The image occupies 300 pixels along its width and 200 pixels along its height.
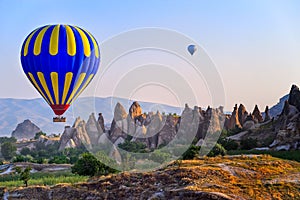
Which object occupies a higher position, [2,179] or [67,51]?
[67,51]

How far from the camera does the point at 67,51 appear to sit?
3622 centimetres

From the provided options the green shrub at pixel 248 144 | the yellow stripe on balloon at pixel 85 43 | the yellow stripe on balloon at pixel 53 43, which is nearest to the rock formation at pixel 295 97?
the green shrub at pixel 248 144

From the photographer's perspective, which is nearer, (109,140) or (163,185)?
(163,185)

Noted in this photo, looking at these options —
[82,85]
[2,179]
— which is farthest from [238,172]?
[2,179]

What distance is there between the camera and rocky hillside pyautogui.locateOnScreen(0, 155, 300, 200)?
2280 cm

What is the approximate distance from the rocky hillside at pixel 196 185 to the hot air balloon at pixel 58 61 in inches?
414

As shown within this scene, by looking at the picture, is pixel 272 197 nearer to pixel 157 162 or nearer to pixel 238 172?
pixel 238 172

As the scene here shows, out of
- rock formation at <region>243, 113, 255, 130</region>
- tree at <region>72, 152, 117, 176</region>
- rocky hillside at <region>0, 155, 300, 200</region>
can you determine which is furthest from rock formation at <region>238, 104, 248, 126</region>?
rocky hillside at <region>0, 155, 300, 200</region>

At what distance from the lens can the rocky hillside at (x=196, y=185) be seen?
22797 millimetres

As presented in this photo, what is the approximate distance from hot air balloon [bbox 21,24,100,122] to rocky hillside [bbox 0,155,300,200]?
10.5 m

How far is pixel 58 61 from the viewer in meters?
36.1

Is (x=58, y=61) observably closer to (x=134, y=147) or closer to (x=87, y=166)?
(x=87, y=166)

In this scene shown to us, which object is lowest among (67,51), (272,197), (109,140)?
(272,197)

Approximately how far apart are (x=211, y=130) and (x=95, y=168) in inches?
1489
